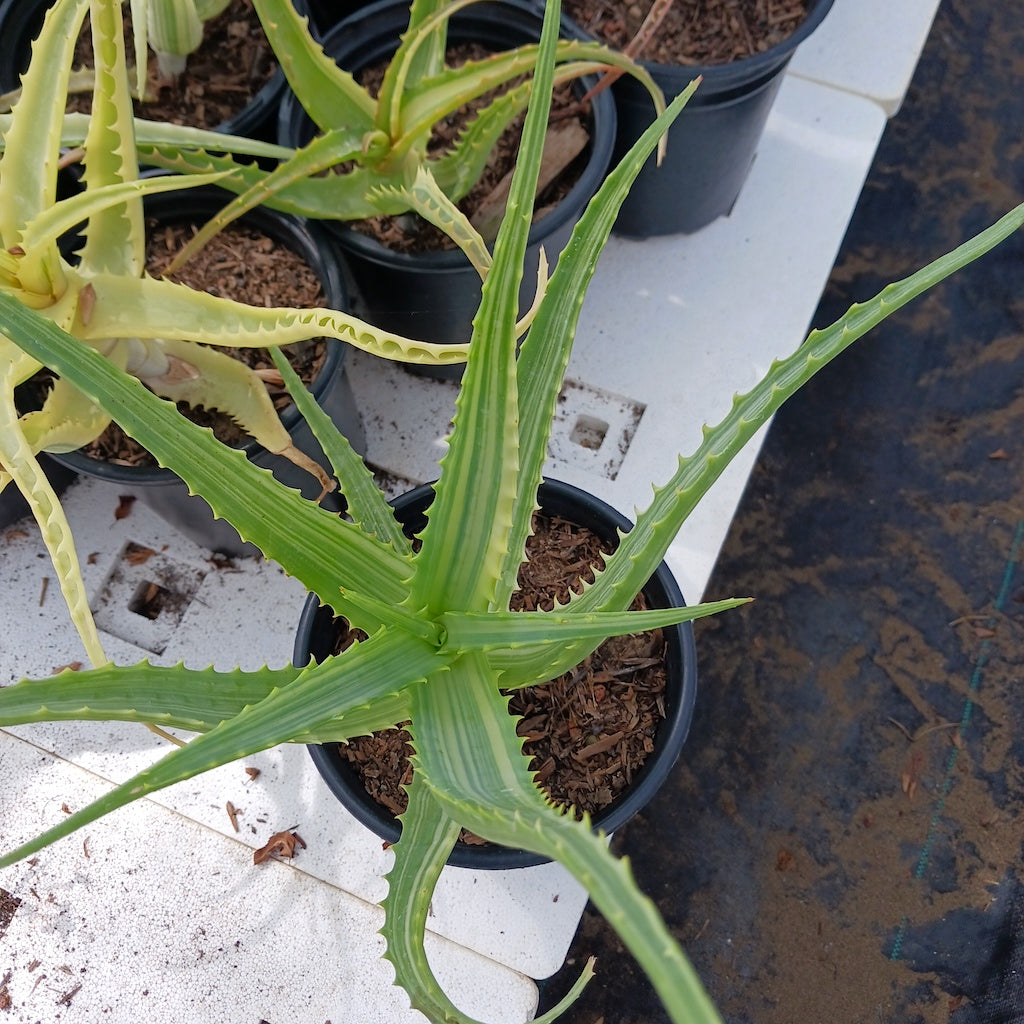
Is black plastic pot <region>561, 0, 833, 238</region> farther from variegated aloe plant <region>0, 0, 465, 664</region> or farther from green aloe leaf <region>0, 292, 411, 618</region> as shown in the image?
green aloe leaf <region>0, 292, 411, 618</region>

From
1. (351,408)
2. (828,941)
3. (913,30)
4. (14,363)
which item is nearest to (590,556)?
(351,408)

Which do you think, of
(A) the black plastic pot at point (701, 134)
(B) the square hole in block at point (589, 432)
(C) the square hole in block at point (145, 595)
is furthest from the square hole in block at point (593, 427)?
(C) the square hole in block at point (145, 595)

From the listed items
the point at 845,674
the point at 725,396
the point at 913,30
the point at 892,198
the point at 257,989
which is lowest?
the point at 257,989

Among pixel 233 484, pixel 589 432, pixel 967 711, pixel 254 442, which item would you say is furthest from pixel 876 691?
pixel 233 484

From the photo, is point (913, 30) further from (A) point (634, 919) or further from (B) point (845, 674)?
(A) point (634, 919)

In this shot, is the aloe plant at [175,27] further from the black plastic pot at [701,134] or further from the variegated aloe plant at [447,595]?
the variegated aloe plant at [447,595]

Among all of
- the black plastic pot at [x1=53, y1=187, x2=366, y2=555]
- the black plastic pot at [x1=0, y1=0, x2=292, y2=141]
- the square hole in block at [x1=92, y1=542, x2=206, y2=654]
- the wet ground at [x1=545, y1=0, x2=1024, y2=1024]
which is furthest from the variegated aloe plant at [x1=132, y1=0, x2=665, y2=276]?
the wet ground at [x1=545, y1=0, x2=1024, y2=1024]

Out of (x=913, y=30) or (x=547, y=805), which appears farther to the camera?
(x=913, y=30)
